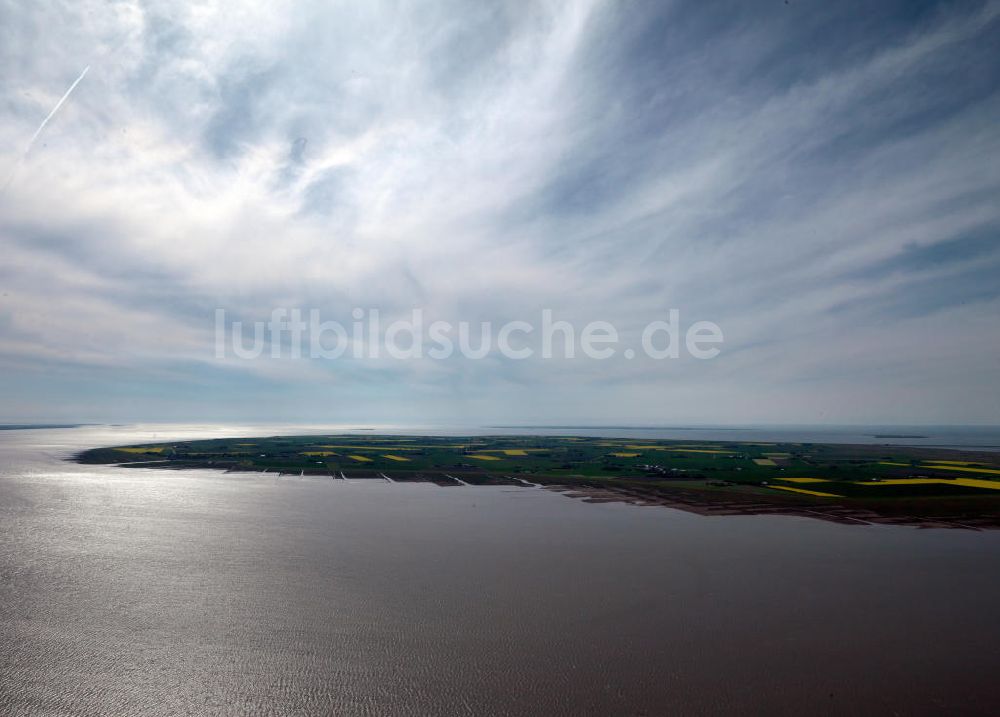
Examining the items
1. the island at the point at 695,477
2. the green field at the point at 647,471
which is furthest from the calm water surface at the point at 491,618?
the green field at the point at 647,471

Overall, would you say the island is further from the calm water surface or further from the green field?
the calm water surface

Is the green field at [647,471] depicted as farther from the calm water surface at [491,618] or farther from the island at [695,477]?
the calm water surface at [491,618]

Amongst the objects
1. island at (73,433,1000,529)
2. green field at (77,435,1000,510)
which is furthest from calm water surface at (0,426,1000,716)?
green field at (77,435,1000,510)

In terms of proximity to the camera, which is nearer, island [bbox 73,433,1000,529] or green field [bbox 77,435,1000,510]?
island [bbox 73,433,1000,529]

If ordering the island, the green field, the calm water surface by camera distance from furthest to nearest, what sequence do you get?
the green field < the island < the calm water surface

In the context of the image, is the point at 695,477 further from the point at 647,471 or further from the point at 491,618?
the point at 491,618

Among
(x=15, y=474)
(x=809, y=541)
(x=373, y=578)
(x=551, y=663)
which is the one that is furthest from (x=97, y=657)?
(x=15, y=474)

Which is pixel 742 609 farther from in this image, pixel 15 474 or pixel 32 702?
pixel 15 474
